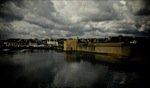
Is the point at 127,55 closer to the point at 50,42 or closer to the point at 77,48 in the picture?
the point at 77,48

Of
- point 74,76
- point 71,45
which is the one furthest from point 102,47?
point 74,76

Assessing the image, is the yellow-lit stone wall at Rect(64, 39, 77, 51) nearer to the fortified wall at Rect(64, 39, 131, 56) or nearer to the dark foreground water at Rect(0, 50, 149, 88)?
the fortified wall at Rect(64, 39, 131, 56)

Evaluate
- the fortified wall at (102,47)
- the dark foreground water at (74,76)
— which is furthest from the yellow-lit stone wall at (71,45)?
the dark foreground water at (74,76)

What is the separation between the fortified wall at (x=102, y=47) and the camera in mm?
25278

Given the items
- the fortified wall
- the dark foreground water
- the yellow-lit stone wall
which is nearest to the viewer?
the dark foreground water

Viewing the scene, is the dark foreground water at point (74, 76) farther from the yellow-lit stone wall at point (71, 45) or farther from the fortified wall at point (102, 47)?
the yellow-lit stone wall at point (71, 45)

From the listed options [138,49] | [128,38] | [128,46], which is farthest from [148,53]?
[128,38]

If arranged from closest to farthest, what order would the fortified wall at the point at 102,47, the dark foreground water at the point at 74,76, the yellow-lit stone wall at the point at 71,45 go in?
the dark foreground water at the point at 74,76, the fortified wall at the point at 102,47, the yellow-lit stone wall at the point at 71,45

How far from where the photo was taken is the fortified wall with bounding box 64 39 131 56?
2528 cm

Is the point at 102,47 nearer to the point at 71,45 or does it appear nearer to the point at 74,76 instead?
the point at 71,45

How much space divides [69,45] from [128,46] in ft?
87.4

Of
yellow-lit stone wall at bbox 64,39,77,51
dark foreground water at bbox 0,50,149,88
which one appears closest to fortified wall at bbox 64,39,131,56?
yellow-lit stone wall at bbox 64,39,77,51

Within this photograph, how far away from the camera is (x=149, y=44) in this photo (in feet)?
100

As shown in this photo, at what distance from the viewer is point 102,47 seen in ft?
118
